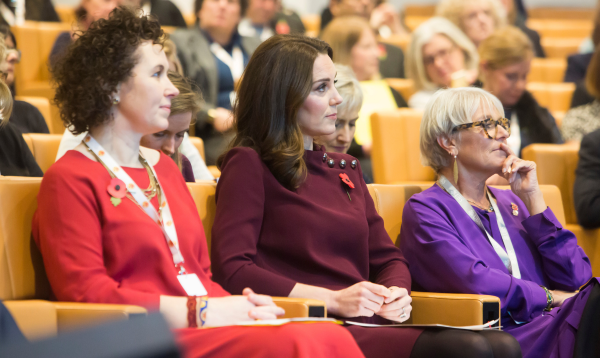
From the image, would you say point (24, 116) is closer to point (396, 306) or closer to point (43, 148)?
point (43, 148)

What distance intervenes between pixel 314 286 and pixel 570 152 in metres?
1.90

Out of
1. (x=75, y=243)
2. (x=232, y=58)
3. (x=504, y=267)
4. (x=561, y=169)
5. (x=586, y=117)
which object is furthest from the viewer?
(x=232, y=58)

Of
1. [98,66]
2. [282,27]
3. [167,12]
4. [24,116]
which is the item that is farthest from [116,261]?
[282,27]

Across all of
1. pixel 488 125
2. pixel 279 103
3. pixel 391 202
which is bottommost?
pixel 391 202

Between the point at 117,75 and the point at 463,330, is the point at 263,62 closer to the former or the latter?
the point at 117,75

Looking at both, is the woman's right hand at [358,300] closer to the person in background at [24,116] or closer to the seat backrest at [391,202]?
the seat backrest at [391,202]

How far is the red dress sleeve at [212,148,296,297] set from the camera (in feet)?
6.25

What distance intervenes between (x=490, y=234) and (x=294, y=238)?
77 cm

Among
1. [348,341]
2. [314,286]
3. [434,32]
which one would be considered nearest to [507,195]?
[314,286]

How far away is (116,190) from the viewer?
1.73m

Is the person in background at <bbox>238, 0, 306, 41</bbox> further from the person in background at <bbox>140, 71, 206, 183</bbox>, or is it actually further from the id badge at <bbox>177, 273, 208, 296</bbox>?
the id badge at <bbox>177, 273, 208, 296</bbox>

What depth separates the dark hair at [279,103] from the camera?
81.0 inches

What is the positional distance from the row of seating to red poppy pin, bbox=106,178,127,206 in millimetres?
269

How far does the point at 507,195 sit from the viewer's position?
2605 mm
